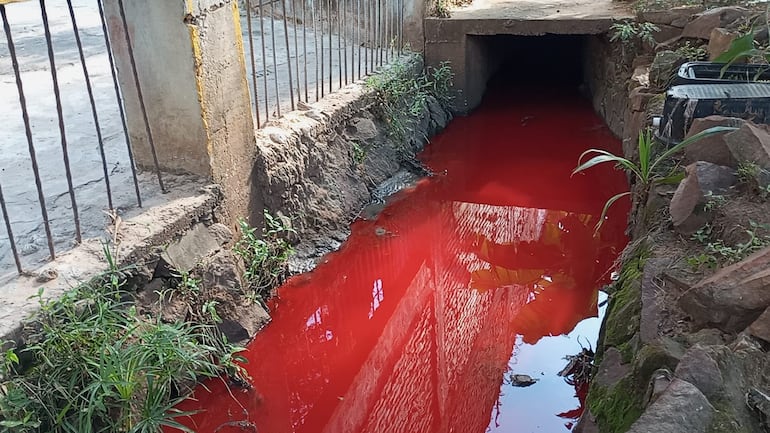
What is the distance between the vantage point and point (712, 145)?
3248 millimetres

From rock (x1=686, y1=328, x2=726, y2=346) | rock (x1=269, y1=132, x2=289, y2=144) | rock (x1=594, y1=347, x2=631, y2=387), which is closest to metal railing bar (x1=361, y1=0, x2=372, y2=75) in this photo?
rock (x1=269, y1=132, x2=289, y2=144)

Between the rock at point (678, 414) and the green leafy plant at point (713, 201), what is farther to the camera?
the green leafy plant at point (713, 201)

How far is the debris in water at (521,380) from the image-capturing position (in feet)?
11.7

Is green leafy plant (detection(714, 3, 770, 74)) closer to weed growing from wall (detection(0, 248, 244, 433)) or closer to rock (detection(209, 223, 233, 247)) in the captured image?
rock (detection(209, 223, 233, 247))

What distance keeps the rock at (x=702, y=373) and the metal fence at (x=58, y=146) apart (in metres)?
2.65

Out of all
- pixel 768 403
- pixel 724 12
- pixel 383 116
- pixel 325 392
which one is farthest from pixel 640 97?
pixel 768 403

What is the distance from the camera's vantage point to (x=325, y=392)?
365 cm

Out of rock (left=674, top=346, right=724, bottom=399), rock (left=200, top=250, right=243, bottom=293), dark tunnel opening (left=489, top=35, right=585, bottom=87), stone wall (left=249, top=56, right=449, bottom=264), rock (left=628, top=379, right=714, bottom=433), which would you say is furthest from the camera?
dark tunnel opening (left=489, top=35, right=585, bottom=87)

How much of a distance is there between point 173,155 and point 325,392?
5.29 ft

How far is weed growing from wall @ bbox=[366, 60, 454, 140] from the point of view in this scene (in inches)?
244

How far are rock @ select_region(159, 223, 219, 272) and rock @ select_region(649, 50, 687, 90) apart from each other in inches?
139

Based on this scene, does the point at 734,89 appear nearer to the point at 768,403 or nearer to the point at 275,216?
the point at 768,403

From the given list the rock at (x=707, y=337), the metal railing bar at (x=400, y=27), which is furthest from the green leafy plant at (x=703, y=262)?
the metal railing bar at (x=400, y=27)

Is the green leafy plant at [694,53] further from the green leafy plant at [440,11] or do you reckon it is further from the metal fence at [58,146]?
the metal fence at [58,146]
